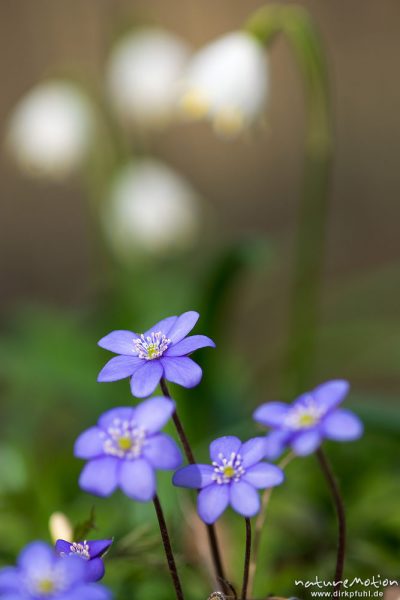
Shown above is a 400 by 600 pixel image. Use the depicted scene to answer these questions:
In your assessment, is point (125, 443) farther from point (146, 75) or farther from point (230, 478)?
point (146, 75)

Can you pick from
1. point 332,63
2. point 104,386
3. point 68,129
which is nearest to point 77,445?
point 104,386

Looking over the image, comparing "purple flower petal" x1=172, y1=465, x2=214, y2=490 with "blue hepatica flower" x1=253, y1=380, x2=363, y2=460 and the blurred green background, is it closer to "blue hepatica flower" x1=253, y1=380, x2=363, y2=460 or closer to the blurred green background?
"blue hepatica flower" x1=253, y1=380, x2=363, y2=460

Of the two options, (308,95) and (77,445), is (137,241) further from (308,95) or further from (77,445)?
(77,445)

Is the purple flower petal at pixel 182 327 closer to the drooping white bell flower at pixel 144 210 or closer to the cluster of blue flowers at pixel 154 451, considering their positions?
the cluster of blue flowers at pixel 154 451

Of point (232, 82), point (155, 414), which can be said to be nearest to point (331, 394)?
point (155, 414)

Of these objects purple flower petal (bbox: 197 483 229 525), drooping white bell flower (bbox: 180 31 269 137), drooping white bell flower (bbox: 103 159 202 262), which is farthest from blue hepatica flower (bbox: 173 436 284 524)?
drooping white bell flower (bbox: 103 159 202 262)

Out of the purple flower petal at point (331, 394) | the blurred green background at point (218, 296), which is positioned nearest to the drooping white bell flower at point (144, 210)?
the blurred green background at point (218, 296)

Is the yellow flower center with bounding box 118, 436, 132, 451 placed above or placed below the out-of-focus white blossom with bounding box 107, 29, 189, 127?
below

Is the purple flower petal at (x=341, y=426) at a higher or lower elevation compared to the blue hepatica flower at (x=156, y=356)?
lower
